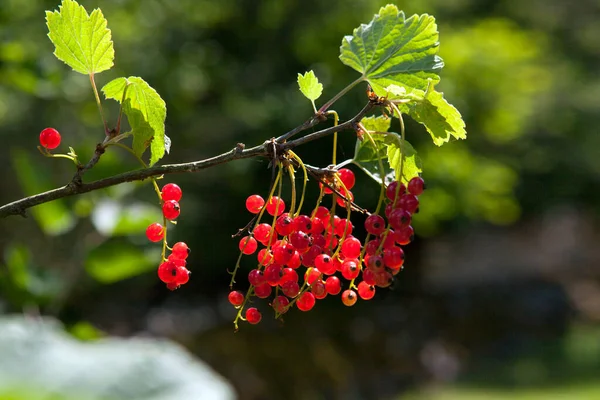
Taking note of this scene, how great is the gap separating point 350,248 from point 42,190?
4.28 ft

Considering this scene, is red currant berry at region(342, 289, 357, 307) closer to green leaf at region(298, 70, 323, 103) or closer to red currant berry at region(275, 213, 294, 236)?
red currant berry at region(275, 213, 294, 236)

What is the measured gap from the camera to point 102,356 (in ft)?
2.52

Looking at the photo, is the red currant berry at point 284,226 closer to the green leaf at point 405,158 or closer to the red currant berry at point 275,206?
the red currant berry at point 275,206

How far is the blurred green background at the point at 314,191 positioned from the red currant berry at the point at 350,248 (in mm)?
5483

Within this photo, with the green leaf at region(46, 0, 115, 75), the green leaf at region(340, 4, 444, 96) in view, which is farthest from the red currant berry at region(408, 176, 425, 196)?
the green leaf at region(46, 0, 115, 75)

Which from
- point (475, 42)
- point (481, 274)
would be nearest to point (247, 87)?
point (475, 42)

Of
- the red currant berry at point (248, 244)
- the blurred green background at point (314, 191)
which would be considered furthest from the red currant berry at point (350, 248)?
the blurred green background at point (314, 191)

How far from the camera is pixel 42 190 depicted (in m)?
1.87

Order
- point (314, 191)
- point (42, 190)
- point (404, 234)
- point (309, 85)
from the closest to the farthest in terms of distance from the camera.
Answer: point (404, 234) < point (309, 85) < point (42, 190) < point (314, 191)

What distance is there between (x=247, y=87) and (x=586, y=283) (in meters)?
8.16

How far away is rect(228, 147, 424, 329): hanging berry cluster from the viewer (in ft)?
2.47

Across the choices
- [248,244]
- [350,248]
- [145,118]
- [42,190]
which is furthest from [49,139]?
[42,190]

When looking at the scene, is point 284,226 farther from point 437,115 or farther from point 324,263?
point 437,115

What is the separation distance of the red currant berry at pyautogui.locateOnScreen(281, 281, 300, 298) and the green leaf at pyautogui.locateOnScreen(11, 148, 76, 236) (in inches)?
48.0
